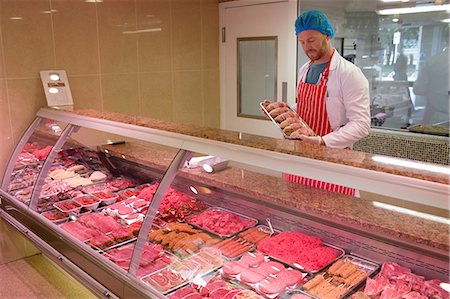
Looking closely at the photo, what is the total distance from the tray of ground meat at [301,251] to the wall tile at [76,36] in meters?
2.80

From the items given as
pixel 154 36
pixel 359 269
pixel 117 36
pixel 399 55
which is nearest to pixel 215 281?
pixel 359 269

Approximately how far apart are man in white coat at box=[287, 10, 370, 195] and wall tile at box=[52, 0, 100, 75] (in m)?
2.23

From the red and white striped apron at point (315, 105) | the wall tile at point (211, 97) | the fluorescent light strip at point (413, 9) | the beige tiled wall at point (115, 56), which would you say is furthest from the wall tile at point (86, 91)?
the fluorescent light strip at point (413, 9)

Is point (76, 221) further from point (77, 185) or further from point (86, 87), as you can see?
point (86, 87)

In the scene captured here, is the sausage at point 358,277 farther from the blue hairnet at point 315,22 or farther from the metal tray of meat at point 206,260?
the blue hairnet at point 315,22

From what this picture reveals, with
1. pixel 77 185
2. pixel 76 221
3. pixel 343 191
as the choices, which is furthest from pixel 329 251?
pixel 77 185

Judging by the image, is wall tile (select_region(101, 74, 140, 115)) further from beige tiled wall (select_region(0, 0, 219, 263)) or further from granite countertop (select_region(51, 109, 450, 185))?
granite countertop (select_region(51, 109, 450, 185))

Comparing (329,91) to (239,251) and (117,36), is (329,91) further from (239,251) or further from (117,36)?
(117,36)

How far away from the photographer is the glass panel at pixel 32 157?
340 cm

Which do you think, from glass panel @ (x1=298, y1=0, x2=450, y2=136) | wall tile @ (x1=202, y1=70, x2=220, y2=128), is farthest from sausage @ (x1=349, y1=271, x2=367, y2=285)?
wall tile @ (x1=202, y1=70, x2=220, y2=128)

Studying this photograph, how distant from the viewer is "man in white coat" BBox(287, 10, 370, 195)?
2684mm

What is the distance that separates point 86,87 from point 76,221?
1.76 meters

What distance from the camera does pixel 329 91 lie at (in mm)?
2838

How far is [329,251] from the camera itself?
6.81ft
